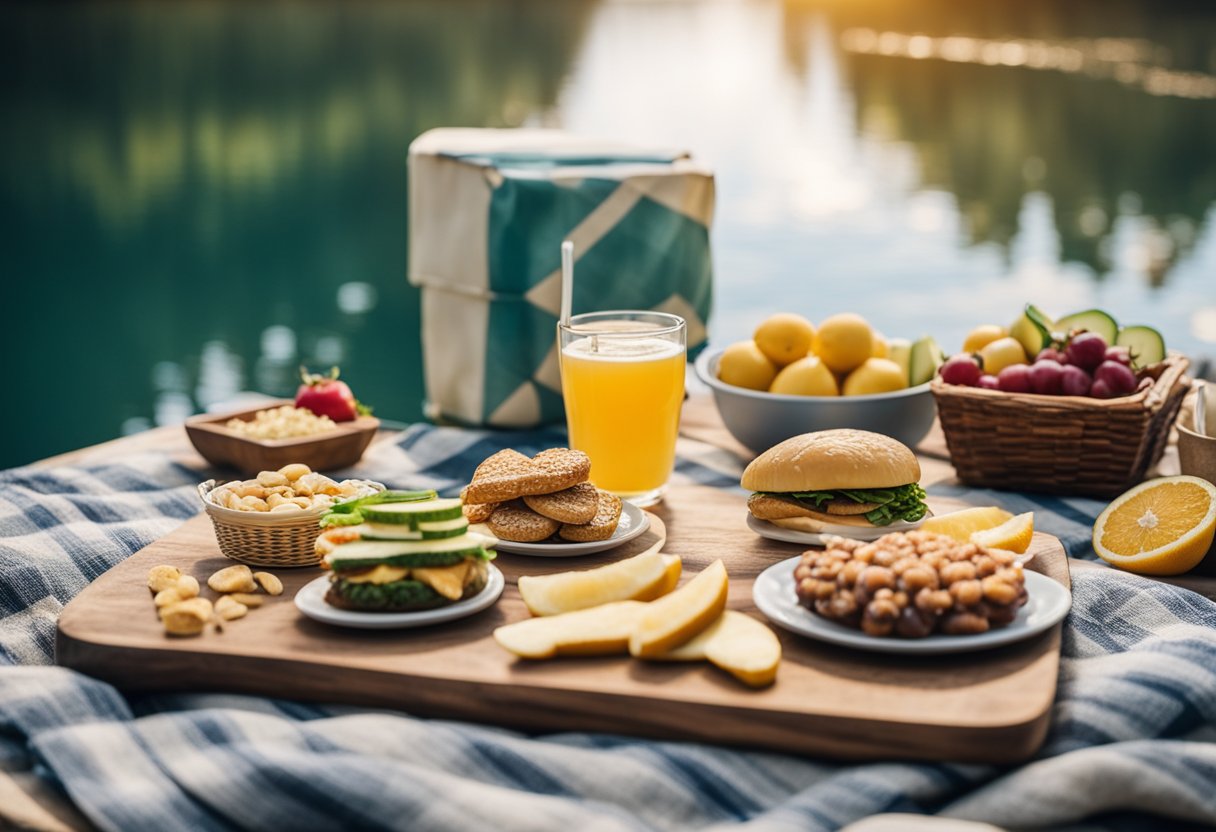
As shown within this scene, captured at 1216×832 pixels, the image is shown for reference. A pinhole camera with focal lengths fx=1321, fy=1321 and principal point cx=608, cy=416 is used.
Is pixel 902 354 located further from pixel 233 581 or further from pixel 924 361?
pixel 233 581

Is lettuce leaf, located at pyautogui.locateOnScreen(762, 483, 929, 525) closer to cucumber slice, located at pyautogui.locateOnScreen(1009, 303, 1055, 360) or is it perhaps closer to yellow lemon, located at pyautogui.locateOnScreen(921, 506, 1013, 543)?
yellow lemon, located at pyautogui.locateOnScreen(921, 506, 1013, 543)

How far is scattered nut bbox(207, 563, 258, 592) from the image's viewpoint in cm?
132

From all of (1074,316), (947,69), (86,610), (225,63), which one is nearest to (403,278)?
(1074,316)

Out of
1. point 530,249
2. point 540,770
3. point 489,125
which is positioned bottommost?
point 540,770

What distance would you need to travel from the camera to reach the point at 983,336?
6.52 feet

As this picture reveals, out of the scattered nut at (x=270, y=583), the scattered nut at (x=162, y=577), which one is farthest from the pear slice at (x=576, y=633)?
the scattered nut at (x=162, y=577)

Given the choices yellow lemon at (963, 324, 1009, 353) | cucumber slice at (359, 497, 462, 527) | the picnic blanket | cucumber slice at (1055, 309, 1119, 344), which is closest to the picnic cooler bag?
yellow lemon at (963, 324, 1009, 353)

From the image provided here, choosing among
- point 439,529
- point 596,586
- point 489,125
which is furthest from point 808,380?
point 489,125

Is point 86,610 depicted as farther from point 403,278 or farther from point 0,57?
point 0,57

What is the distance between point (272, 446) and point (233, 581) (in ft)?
1.84

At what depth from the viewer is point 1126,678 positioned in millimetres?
1193

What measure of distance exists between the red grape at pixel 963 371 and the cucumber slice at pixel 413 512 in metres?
0.89

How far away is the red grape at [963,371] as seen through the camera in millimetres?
1841

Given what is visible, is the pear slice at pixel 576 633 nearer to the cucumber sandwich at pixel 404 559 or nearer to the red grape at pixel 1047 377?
the cucumber sandwich at pixel 404 559
